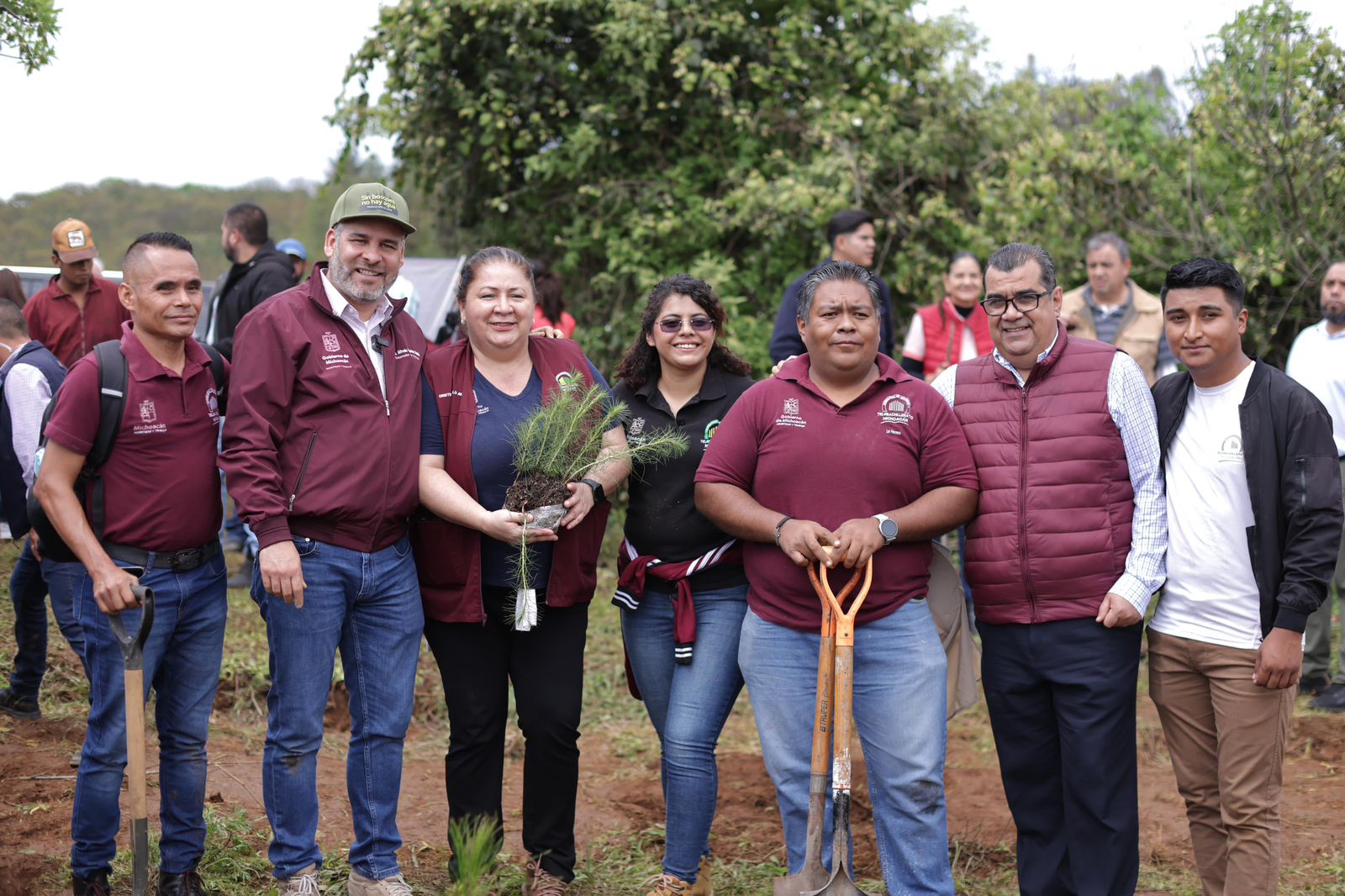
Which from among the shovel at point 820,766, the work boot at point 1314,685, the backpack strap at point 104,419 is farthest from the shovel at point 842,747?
the work boot at point 1314,685

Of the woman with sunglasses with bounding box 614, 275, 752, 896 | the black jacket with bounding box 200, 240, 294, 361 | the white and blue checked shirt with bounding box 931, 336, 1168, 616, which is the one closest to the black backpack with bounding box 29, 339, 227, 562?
the woman with sunglasses with bounding box 614, 275, 752, 896

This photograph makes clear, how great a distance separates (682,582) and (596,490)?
1.48 ft

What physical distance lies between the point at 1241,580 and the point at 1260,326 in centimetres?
623

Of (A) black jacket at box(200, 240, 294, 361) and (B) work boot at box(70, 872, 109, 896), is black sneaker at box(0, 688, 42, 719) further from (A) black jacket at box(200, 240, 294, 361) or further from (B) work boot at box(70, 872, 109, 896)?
(B) work boot at box(70, 872, 109, 896)

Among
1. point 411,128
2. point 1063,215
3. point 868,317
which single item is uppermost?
point 411,128

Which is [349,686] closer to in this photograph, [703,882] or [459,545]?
[459,545]

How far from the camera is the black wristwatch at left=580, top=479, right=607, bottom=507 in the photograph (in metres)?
4.22

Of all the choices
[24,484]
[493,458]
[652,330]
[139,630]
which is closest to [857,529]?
[652,330]

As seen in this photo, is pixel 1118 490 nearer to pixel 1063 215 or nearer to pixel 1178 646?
pixel 1178 646

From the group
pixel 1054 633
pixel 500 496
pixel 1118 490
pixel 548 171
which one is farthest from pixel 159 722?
pixel 548 171

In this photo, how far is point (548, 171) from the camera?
413 inches

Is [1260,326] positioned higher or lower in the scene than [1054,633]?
higher

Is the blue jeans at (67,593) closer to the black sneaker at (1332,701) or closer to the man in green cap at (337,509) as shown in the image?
the man in green cap at (337,509)

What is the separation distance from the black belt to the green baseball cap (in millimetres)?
1214
